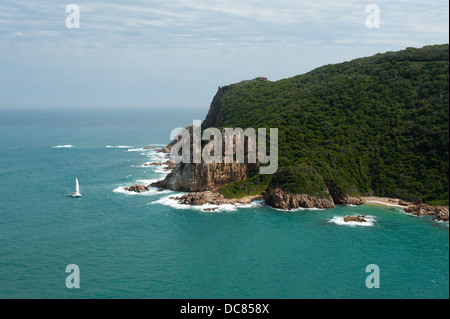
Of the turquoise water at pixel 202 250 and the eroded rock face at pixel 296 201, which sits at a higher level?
the eroded rock face at pixel 296 201

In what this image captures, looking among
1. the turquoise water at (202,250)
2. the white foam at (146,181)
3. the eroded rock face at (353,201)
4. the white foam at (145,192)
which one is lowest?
the turquoise water at (202,250)

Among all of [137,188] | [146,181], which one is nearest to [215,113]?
[146,181]

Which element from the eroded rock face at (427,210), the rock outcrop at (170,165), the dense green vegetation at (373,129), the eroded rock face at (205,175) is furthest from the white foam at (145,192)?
the eroded rock face at (427,210)

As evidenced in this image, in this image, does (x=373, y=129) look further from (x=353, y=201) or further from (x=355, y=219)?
(x=355, y=219)

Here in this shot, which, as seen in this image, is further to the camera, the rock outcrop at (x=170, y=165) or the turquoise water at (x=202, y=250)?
the rock outcrop at (x=170, y=165)

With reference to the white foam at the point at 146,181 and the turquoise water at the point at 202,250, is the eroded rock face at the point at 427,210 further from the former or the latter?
the white foam at the point at 146,181

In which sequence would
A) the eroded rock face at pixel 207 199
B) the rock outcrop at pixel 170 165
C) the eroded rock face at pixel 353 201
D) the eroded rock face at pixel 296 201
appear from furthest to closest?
1. the rock outcrop at pixel 170 165
2. the eroded rock face at pixel 207 199
3. the eroded rock face at pixel 353 201
4. the eroded rock face at pixel 296 201
